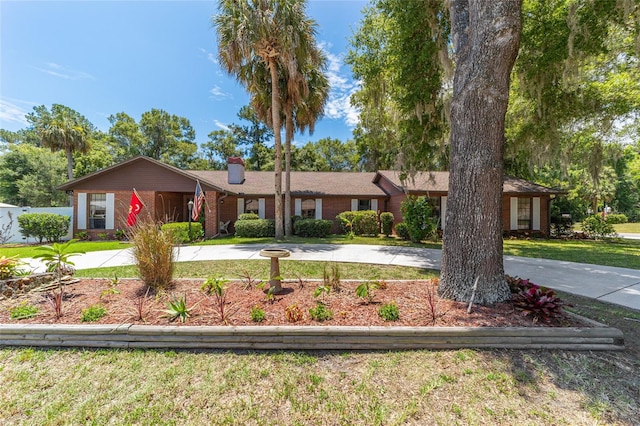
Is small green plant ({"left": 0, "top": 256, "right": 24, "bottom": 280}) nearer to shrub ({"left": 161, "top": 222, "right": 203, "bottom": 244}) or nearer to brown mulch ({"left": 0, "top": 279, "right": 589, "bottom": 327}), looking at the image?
brown mulch ({"left": 0, "top": 279, "right": 589, "bottom": 327})

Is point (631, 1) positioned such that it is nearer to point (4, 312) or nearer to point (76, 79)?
point (4, 312)

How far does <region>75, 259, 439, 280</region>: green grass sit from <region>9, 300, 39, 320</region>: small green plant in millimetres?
2040

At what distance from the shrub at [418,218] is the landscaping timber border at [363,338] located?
865 cm

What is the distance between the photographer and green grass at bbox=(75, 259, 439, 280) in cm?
592

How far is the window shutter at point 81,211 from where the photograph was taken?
43.8ft

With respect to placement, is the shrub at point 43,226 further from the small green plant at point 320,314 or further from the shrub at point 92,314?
the small green plant at point 320,314

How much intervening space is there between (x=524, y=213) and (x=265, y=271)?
16.3 metres

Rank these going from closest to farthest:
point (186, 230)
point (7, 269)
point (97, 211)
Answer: point (7, 269) → point (186, 230) → point (97, 211)

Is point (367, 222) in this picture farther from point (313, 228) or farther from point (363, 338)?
point (363, 338)

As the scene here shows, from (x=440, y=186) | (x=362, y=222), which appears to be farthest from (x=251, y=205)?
(x=440, y=186)

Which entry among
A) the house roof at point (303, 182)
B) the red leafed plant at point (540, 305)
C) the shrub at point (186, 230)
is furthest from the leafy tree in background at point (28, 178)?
the red leafed plant at point (540, 305)

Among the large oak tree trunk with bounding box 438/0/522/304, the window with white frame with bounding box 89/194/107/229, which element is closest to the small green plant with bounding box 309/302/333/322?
the large oak tree trunk with bounding box 438/0/522/304

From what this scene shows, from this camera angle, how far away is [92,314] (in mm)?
3332

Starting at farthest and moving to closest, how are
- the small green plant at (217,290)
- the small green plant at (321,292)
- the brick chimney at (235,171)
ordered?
Result: the brick chimney at (235,171) < the small green plant at (321,292) < the small green plant at (217,290)
